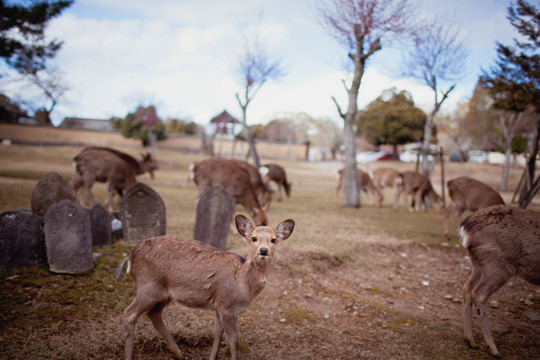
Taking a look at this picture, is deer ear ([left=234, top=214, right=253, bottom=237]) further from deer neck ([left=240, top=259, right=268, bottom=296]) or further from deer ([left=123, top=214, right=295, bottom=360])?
deer neck ([left=240, top=259, right=268, bottom=296])

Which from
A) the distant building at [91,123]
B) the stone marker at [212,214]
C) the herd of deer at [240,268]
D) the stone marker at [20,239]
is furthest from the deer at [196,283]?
the distant building at [91,123]

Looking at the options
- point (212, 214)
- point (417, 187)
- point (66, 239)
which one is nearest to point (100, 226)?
point (66, 239)

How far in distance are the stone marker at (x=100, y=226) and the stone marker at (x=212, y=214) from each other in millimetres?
1546

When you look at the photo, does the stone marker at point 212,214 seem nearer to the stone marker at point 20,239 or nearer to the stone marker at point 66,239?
the stone marker at point 66,239

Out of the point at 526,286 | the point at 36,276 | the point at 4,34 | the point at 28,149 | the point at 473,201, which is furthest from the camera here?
the point at 28,149

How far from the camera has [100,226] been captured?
6.16m

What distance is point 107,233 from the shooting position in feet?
20.4

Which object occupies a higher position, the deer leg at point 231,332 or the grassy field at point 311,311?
the deer leg at point 231,332

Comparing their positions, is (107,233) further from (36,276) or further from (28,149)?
(28,149)

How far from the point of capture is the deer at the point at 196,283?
344 centimetres

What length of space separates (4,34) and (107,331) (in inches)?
523

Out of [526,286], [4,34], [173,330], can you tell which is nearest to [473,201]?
[526,286]

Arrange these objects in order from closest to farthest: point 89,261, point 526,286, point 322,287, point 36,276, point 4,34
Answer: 1. point 36,276
2. point 89,261
3. point 322,287
4. point 526,286
5. point 4,34

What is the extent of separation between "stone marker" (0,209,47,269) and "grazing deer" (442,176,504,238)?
29.4 ft
